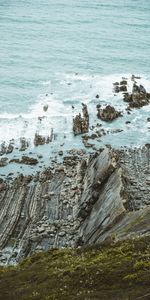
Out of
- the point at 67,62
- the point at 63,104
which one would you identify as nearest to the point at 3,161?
the point at 63,104

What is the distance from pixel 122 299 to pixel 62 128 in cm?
4777

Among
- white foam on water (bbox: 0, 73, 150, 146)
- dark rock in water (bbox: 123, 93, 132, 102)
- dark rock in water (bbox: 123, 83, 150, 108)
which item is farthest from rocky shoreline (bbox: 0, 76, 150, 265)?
dark rock in water (bbox: 123, 93, 132, 102)

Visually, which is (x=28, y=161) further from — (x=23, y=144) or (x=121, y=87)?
(x=121, y=87)

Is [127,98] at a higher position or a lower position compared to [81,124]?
higher

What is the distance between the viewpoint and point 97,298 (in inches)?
748

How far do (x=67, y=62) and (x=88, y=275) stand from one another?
75.8 m

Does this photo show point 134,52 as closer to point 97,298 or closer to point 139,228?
point 139,228

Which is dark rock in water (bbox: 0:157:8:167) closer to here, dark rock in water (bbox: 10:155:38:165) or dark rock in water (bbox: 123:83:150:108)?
dark rock in water (bbox: 10:155:38:165)

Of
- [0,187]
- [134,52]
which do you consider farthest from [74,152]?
[134,52]

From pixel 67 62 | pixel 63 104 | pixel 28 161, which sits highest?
pixel 67 62

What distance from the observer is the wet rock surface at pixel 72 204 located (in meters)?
35.8

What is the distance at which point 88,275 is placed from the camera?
864 inches

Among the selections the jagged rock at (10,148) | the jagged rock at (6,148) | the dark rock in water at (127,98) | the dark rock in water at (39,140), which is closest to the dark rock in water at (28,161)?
the jagged rock at (10,148)

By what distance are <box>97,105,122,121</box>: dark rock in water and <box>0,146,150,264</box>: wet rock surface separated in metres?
14.1
